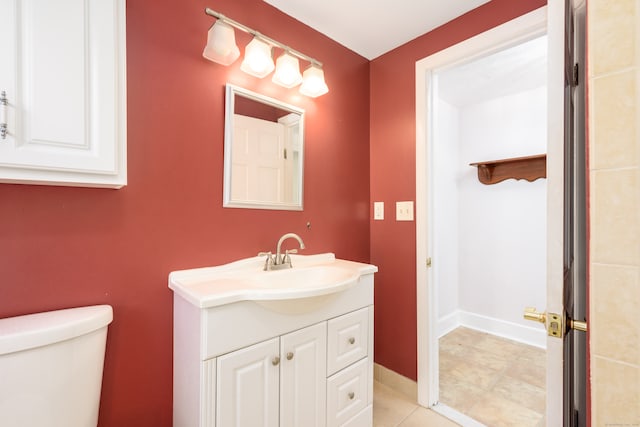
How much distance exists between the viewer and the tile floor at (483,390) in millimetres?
1605

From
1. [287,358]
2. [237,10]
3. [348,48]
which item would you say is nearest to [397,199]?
[348,48]

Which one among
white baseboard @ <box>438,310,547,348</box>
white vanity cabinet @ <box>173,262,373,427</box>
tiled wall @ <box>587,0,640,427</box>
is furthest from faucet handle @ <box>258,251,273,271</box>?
white baseboard @ <box>438,310,547,348</box>

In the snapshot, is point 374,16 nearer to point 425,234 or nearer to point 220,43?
point 220,43

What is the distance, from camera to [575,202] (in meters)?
0.65

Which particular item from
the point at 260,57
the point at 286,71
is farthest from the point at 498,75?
the point at 260,57

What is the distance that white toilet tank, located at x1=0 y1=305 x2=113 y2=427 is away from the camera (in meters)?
0.74

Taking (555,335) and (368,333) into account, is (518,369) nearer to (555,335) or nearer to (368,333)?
(368,333)

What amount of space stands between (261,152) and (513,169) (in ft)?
7.88

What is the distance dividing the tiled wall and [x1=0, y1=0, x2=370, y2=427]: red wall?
1.28 metres

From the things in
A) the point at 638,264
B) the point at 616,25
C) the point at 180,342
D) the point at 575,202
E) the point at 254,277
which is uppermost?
the point at 616,25

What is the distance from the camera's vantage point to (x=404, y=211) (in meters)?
1.86

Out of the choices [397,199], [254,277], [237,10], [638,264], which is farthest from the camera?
[397,199]

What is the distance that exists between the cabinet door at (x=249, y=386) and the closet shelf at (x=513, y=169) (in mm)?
2603

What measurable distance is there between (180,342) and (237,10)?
1.58 meters
